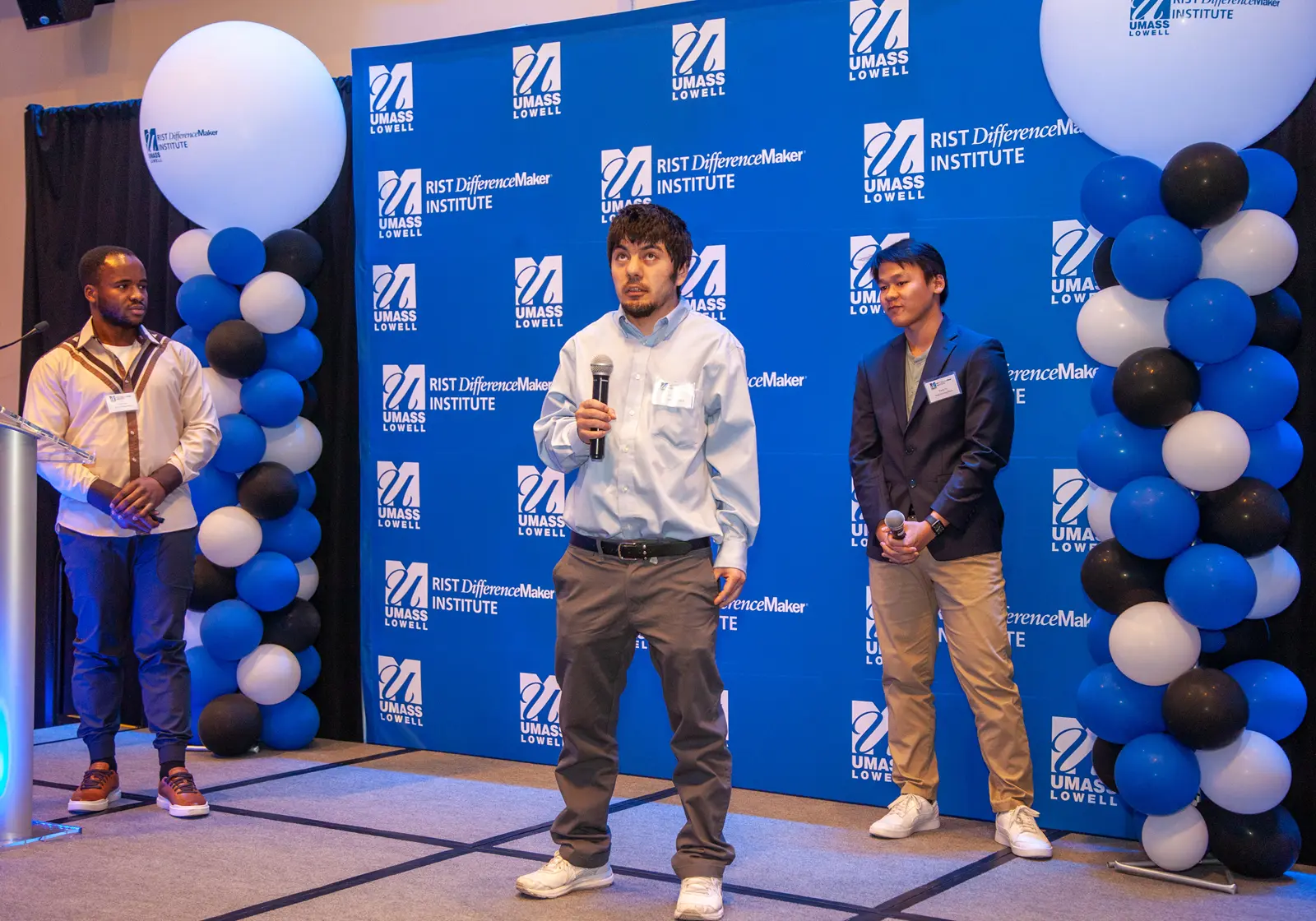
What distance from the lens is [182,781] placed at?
13.6ft

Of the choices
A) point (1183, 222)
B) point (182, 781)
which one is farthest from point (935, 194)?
point (182, 781)

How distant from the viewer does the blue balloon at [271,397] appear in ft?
16.6

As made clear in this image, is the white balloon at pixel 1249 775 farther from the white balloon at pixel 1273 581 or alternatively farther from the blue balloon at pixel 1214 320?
the blue balloon at pixel 1214 320

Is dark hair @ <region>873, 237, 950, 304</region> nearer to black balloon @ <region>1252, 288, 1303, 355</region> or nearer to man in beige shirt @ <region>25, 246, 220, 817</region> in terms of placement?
black balloon @ <region>1252, 288, 1303, 355</region>

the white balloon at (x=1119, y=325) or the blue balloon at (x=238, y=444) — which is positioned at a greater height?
the white balloon at (x=1119, y=325)

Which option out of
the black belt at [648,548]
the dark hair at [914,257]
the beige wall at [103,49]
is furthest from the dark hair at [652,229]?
the beige wall at [103,49]

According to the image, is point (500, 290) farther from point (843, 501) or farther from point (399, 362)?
point (843, 501)

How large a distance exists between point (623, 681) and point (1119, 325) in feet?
5.48

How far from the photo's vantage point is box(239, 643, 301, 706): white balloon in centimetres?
508

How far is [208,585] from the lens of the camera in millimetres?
5086

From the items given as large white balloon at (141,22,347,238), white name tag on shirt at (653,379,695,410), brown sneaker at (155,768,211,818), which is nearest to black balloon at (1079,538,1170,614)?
white name tag on shirt at (653,379,695,410)

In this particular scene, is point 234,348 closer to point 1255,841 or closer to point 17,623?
point 17,623

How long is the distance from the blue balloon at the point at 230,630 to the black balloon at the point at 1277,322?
368 cm

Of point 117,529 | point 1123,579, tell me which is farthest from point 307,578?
point 1123,579
